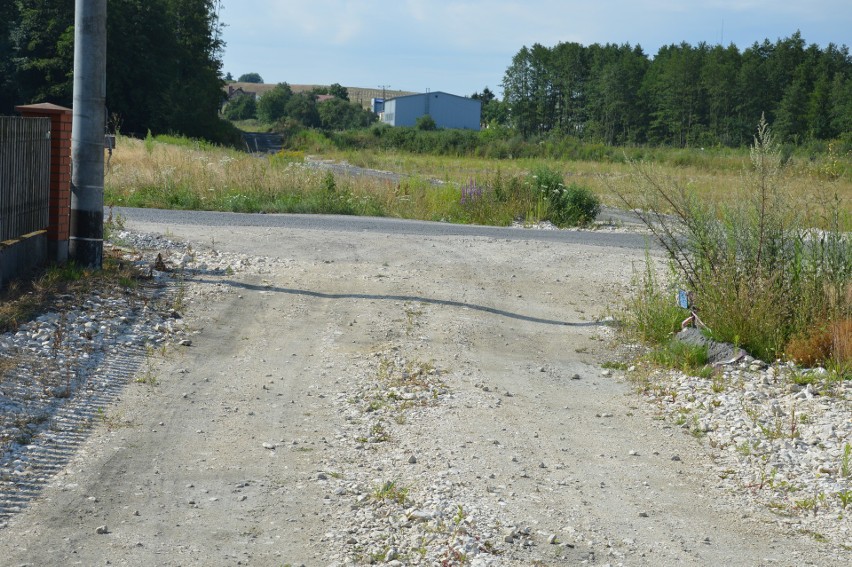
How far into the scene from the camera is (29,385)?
23.3 feet

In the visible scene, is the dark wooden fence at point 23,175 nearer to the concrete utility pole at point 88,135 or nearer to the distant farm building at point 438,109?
the concrete utility pole at point 88,135

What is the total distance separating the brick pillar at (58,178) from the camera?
1121 centimetres

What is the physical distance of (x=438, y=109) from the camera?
127375 millimetres

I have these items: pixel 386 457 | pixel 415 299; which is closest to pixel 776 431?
pixel 386 457

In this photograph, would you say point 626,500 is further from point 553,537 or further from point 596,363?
point 596,363

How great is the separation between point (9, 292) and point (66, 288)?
662 mm

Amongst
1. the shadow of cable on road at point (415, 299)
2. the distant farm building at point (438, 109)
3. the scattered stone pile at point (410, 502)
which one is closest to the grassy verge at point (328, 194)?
the shadow of cable on road at point (415, 299)

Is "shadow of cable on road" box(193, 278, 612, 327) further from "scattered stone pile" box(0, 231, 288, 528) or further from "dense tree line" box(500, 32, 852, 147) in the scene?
"dense tree line" box(500, 32, 852, 147)

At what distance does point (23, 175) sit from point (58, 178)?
93 cm

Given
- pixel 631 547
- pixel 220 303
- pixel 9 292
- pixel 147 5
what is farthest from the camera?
pixel 147 5

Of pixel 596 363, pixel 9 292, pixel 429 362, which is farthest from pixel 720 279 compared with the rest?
pixel 9 292

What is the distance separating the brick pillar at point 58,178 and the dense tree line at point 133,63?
143ft

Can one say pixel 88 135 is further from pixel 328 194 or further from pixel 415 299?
pixel 328 194

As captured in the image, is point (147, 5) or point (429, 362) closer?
point (429, 362)
